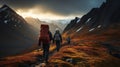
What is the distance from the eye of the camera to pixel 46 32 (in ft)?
87.3

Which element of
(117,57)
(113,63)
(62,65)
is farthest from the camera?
(117,57)

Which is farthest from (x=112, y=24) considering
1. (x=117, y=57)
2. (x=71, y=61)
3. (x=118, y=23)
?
(x=71, y=61)

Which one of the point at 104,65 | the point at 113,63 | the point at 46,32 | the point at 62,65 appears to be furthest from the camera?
the point at 113,63

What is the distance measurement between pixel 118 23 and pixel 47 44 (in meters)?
175

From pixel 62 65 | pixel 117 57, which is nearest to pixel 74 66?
pixel 62 65

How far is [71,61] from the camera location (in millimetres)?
34031

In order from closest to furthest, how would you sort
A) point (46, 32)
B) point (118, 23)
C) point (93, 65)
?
point (46, 32) < point (93, 65) < point (118, 23)

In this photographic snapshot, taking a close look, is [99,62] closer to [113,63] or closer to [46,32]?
[113,63]

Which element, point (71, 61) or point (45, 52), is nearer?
point (45, 52)

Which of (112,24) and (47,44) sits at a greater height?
(112,24)

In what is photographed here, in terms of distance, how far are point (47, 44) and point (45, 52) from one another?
108 cm

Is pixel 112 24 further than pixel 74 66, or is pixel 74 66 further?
pixel 112 24

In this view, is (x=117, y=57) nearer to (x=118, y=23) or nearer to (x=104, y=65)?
(x=104, y=65)

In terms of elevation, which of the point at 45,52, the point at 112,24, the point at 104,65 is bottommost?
the point at 104,65
